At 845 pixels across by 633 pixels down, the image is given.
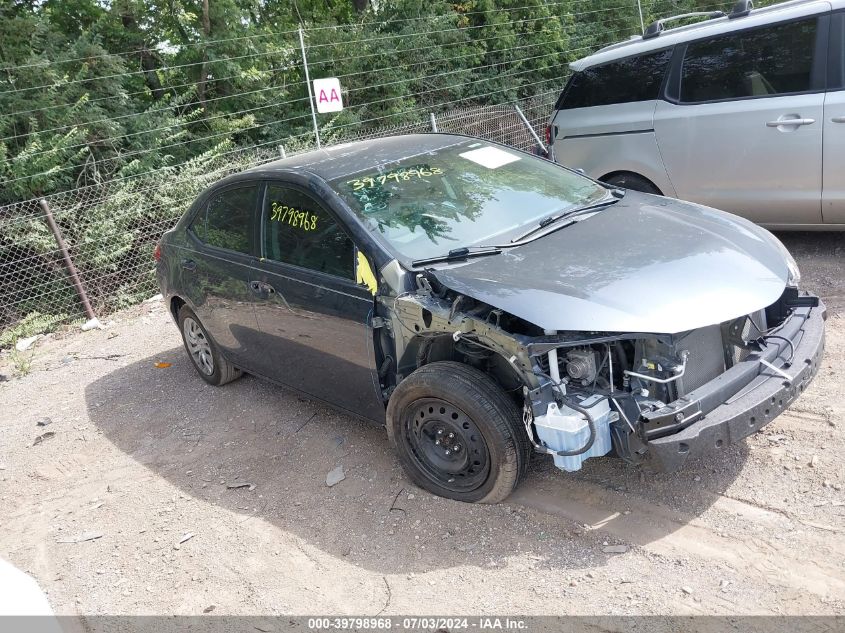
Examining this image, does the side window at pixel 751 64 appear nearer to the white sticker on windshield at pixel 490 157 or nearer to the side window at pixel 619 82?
the side window at pixel 619 82

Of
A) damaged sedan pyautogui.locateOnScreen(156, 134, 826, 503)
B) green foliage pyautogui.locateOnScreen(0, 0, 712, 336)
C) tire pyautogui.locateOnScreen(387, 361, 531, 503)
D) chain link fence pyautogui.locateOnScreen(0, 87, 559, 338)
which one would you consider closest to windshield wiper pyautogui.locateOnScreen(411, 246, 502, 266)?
damaged sedan pyautogui.locateOnScreen(156, 134, 826, 503)

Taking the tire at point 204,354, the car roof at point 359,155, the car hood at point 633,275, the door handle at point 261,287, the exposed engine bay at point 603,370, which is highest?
the car roof at point 359,155

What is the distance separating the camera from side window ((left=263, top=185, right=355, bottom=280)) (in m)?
4.12

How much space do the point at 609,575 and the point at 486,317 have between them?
126cm

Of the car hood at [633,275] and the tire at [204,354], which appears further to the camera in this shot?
the tire at [204,354]

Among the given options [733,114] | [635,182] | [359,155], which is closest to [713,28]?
[733,114]

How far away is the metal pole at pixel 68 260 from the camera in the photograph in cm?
798

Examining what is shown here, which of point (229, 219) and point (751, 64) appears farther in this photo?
point (751, 64)

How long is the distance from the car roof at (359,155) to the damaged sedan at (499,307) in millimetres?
21

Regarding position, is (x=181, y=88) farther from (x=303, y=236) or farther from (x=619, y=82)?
(x=303, y=236)

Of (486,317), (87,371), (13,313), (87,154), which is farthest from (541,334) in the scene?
(87,154)

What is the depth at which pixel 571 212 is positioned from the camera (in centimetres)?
432

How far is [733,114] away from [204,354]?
468 cm

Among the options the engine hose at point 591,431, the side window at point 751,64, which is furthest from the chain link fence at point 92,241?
the engine hose at point 591,431
